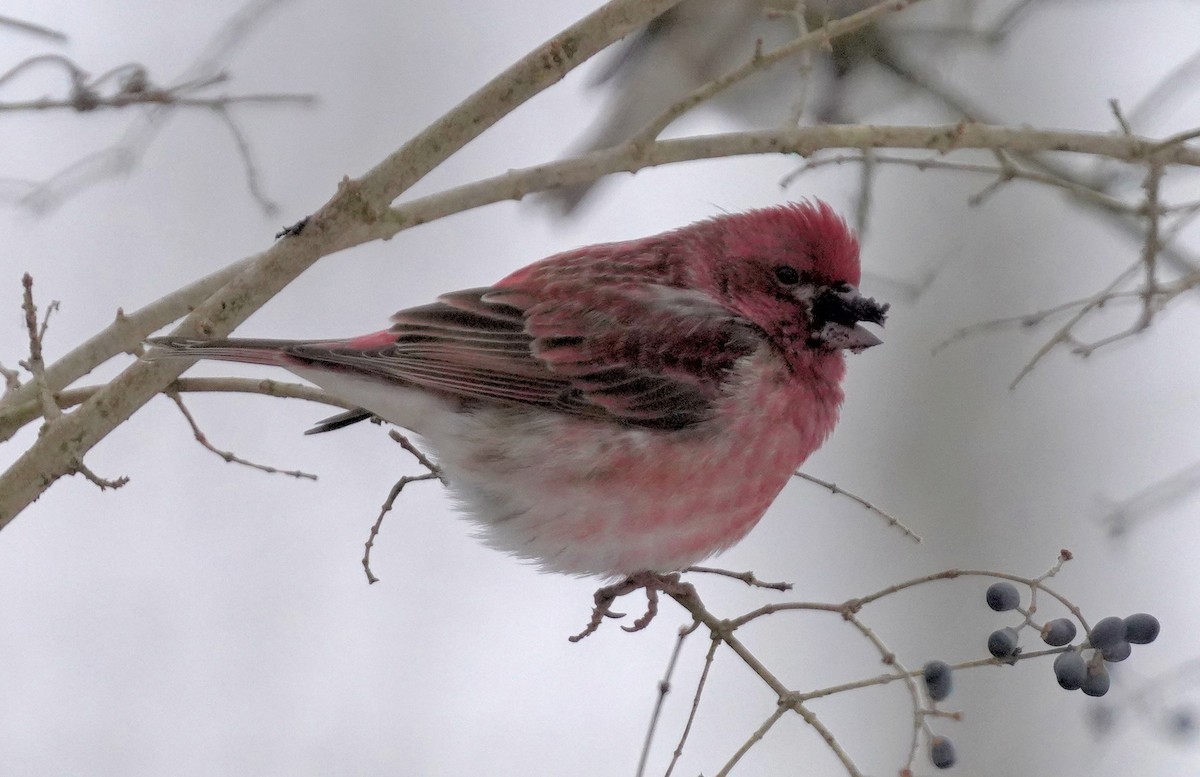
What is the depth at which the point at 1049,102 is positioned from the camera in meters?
8.85

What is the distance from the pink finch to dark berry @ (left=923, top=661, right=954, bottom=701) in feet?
3.13

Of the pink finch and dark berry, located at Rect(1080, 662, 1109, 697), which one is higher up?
the pink finch

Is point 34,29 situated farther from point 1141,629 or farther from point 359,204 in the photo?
point 1141,629

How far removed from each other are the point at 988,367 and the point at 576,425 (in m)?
5.51

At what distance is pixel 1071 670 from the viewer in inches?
119

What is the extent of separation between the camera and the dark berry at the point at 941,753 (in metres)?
2.96

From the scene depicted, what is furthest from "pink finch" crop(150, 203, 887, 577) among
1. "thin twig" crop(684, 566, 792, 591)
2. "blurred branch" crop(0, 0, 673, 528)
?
"blurred branch" crop(0, 0, 673, 528)

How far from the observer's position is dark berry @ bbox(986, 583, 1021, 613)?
10.4 ft

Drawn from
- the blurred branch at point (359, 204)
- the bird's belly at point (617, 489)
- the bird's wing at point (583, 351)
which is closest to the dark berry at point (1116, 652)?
the bird's belly at point (617, 489)

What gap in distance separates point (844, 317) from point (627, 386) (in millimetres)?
728

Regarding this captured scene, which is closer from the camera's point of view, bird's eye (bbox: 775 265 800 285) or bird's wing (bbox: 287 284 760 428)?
bird's wing (bbox: 287 284 760 428)

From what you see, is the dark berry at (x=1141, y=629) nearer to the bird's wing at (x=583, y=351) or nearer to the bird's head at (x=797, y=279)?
the bird's head at (x=797, y=279)

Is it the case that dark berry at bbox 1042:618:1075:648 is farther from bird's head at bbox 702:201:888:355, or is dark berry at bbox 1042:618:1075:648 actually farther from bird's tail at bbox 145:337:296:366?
bird's tail at bbox 145:337:296:366

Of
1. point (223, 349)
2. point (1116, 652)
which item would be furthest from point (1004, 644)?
point (223, 349)
